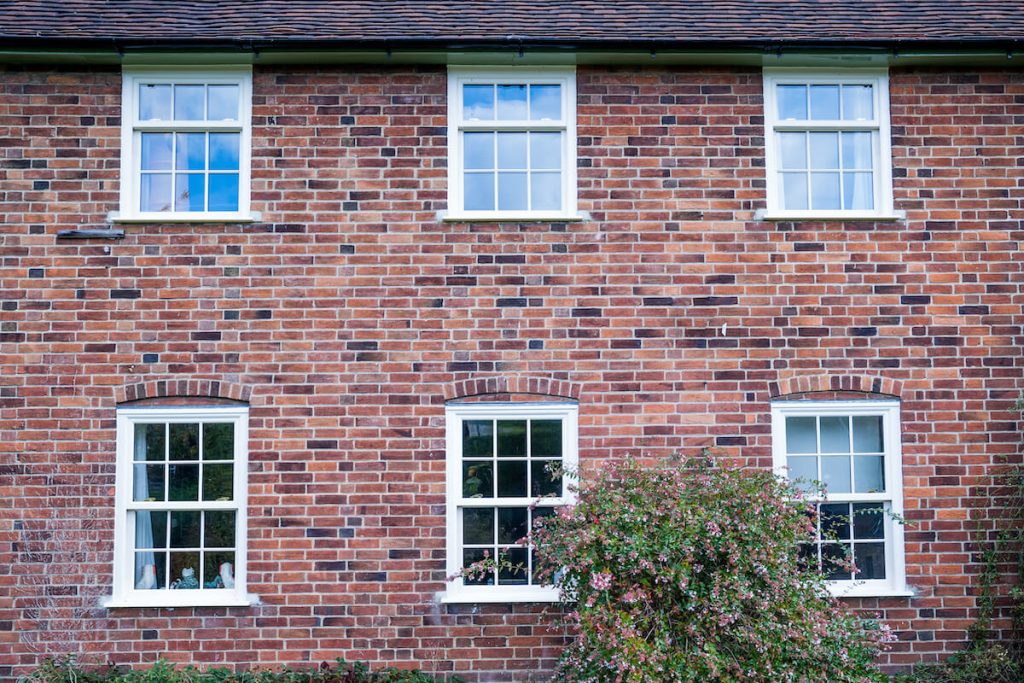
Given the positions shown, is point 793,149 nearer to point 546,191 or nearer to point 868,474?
point 546,191

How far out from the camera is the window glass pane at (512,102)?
28.6 feet

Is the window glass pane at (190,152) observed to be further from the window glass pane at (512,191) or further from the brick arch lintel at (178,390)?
the window glass pane at (512,191)

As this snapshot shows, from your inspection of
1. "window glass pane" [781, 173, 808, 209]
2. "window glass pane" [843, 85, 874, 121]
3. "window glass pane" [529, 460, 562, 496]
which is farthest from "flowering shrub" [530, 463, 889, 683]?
"window glass pane" [843, 85, 874, 121]


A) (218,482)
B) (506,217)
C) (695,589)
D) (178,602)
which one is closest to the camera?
(695,589)

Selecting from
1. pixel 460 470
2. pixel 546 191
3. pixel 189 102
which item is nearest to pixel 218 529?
pixel 460 470

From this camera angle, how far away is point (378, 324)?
840cm

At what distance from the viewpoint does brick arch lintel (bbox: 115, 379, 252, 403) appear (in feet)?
27.0

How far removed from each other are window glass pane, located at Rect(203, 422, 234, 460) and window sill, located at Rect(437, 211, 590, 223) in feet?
9.06

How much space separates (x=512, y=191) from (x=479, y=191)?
314 millimetres

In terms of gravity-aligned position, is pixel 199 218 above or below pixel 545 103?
below

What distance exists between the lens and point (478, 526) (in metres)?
8.31

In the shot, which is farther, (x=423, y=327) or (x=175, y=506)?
(x=423, y=327)

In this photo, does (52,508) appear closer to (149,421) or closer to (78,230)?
(149,421)

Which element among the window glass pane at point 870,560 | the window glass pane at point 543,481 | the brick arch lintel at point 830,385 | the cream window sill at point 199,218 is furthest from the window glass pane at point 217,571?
the window glass pane at point 870,560
